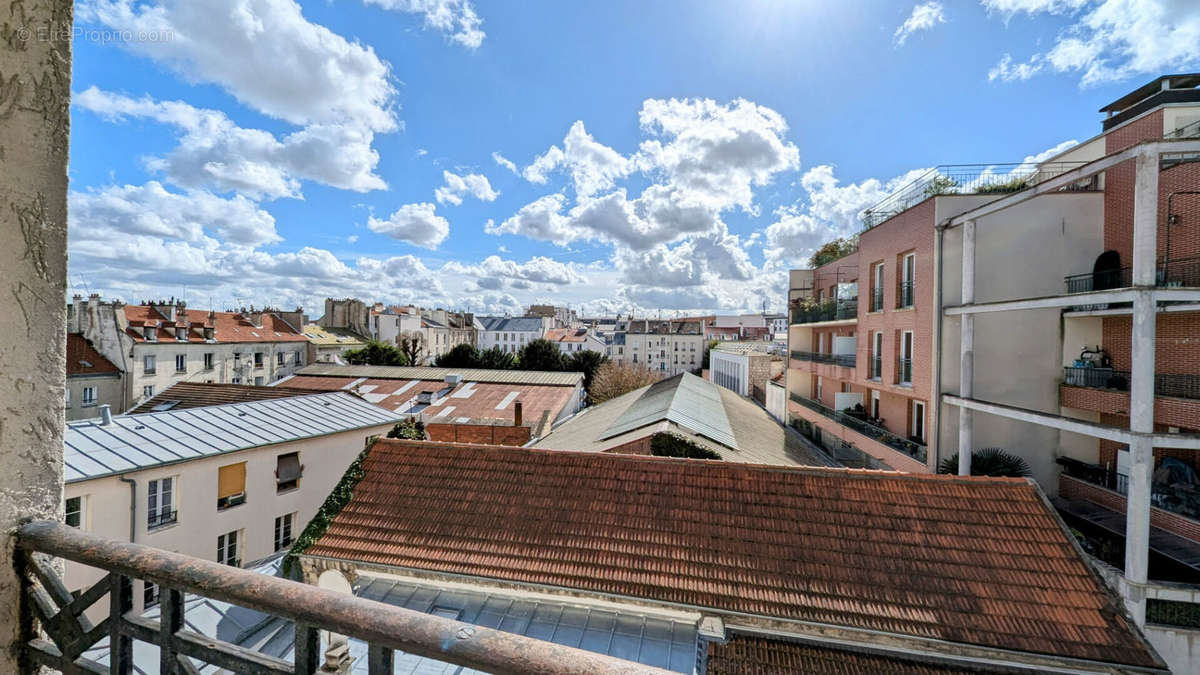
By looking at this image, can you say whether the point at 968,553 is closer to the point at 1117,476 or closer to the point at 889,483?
the point at 889,483

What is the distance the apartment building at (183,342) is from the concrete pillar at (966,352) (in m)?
33.9

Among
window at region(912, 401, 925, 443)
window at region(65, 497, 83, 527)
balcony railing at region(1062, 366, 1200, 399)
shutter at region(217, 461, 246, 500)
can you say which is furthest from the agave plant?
window at region(65, 497, 83, 527)

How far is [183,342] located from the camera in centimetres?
3353

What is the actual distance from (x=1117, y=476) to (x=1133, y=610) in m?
4.03

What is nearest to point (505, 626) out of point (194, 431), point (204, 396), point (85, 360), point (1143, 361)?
point (194, 431)

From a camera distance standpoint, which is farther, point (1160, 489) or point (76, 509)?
point (76, 509)

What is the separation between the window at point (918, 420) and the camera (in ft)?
44.4

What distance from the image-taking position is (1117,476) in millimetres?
10070

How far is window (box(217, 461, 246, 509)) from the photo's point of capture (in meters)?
11.4

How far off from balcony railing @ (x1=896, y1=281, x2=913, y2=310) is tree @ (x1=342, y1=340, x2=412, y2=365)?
38.7 metres

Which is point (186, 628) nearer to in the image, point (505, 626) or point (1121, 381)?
point (505, 626)

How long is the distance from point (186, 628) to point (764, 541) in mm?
6772

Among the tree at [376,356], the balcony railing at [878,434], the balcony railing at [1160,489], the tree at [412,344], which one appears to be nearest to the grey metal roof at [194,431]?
the balcony railing at [878,434]

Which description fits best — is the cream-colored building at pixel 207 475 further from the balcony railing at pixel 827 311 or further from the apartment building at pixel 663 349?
the apartment building at pixel 663 349
